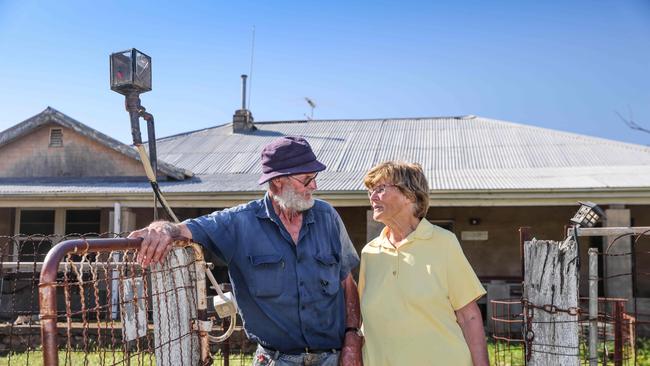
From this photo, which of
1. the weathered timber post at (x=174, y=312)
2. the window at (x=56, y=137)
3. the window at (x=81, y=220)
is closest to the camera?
the weathered timber post at (x=174, y=312)

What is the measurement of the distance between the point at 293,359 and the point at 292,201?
70 cm

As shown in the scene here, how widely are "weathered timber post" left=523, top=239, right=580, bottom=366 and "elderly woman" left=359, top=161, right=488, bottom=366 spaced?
582 mm

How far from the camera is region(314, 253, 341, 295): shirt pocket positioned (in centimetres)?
262

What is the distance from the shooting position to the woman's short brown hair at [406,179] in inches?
107


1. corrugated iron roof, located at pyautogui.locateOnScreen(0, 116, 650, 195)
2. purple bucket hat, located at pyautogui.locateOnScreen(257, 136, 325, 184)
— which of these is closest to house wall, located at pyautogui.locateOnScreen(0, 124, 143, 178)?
corrugated iron roof, located at pyautogui.locateOnScreen(0, 116, 650, 195)

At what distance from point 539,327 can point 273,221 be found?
60.0 inches

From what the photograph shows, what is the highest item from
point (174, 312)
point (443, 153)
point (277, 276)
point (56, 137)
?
point (56, 137)

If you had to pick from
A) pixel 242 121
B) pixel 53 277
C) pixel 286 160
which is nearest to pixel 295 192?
pixel 286 160

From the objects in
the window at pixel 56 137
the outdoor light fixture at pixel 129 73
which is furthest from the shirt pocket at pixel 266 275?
the window at pixel 56 137

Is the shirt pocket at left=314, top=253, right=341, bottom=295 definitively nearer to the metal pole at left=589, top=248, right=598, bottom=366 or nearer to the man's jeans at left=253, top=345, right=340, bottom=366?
the man's jeans at left=253, top=345, right=340, bottom=366

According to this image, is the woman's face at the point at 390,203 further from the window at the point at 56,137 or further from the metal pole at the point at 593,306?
the window at the point at 56,137

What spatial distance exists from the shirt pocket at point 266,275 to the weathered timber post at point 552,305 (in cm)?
141

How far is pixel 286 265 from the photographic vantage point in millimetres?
2586

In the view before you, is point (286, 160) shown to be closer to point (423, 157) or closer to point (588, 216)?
point (588, 216)
